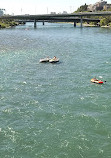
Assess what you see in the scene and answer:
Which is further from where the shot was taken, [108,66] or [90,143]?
[108,66]

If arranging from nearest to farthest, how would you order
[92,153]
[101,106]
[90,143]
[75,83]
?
[92,153]
[90,143]
[101,106]
[75,83]

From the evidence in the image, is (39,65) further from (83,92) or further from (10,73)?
(83,92)

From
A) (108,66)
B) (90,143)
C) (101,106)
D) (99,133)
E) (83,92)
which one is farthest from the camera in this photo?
(108,66)

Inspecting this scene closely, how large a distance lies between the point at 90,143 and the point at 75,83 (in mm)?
27305

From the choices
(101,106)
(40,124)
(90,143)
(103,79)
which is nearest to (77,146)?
(90,143)

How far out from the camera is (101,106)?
159 feet

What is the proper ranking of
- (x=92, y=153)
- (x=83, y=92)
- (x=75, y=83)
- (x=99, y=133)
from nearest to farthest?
(x=92, y=153) < (x=99, y=133) < (x=83, y=92) < (x=75, y=83)

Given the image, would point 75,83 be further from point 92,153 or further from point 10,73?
point 92,153

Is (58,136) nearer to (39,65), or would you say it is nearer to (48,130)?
(48,130)

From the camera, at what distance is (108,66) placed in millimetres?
79312

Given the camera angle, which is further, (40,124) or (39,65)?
(39,65)

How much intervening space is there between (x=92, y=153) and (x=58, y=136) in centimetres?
656

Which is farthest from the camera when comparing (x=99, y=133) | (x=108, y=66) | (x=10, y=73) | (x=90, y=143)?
(x=108, y=66)

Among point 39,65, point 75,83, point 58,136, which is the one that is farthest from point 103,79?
point 58,136
